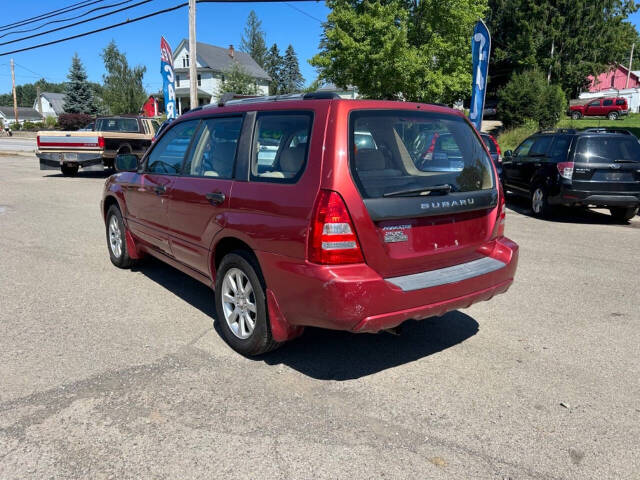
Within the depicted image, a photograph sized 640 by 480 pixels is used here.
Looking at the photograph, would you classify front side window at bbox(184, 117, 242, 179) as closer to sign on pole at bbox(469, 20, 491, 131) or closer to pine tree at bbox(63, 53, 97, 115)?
sign on pole at bbox(469, 20, 491, 131)

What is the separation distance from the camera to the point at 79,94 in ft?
188

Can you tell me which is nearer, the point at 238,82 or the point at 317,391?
the point at 317,391

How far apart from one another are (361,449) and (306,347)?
1.36 m

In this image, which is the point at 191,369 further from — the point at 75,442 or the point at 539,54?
the point at 539,54

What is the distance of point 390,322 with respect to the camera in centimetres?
319

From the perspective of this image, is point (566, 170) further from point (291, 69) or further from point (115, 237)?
point (291, 69)

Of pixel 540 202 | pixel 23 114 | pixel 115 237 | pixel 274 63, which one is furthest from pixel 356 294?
pixel 23 114

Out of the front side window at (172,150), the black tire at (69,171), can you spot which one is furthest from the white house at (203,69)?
the front side window at (172,150)

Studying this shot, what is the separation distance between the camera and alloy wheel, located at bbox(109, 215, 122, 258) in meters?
6.06

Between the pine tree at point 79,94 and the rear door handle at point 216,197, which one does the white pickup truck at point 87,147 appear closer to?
the rear door handle at point 216,197

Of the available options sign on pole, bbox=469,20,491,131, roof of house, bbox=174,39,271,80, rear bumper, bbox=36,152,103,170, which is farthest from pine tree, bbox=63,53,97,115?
sign on pole, bbox=469,20,491,131

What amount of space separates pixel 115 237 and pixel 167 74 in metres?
15.0

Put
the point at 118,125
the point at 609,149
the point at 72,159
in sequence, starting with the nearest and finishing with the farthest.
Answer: the point at 609,149, the point at 72,159, the point at 118,125

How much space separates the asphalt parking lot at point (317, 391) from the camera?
2.64 metres
